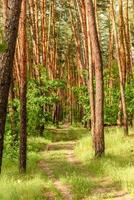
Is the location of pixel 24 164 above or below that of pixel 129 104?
below

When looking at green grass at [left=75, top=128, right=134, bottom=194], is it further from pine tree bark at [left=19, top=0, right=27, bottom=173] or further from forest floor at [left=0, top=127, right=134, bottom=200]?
pine tree bark at [left=19, top=0, right=27, bottom=173]

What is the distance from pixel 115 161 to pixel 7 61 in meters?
9.00

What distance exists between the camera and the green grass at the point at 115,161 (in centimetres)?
1208

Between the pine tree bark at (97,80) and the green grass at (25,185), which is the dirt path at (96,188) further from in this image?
the pine tree bark at (97,80)

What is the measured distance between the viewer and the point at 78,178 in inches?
491

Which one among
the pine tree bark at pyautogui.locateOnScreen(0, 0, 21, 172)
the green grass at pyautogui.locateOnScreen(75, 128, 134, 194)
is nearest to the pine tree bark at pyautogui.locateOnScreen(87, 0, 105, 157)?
the green grass at pyautogui.locateOnScreen(75, 128, 134, 194)

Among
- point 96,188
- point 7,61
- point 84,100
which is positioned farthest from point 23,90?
point 84,100

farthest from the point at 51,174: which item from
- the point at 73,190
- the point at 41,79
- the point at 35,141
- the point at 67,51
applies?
the point at 67,51

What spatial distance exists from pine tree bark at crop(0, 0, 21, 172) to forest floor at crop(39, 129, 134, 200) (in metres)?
4.38

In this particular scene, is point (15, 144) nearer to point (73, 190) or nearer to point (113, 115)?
point (73, 190)

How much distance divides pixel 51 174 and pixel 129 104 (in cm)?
1377

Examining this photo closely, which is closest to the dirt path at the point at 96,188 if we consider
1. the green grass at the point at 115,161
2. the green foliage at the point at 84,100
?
the green grass at the point at 115,161

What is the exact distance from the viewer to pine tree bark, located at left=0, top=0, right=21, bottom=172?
264 inches

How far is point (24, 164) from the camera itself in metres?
14.6
